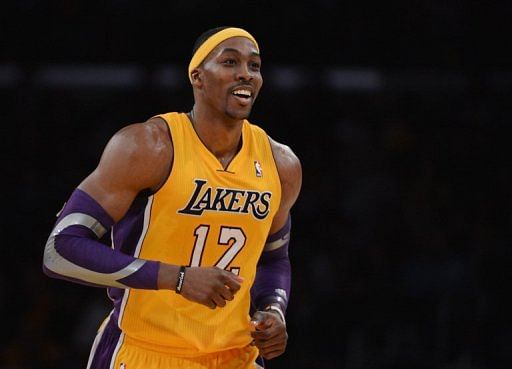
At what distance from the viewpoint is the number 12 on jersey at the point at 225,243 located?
376cm

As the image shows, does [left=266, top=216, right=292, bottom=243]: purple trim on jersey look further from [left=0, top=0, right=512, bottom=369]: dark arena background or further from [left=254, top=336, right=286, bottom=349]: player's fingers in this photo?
[left=0, top=0, right=512, bottom=369]: dark arena background

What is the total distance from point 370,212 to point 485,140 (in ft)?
4.16

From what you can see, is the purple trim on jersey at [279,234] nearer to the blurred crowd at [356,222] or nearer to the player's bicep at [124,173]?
the player's bicep at [124,173]

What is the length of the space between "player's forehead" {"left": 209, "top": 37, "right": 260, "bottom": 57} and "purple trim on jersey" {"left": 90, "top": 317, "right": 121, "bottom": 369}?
123 cm

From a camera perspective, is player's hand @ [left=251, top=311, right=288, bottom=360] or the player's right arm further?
player's hand @ [left=251, top=311, right=288, bottom=360]

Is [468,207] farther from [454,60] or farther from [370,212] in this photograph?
[454,60]

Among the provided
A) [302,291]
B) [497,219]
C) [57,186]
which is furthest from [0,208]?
[497,219]

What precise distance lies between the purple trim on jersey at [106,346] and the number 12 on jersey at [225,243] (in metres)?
0.46

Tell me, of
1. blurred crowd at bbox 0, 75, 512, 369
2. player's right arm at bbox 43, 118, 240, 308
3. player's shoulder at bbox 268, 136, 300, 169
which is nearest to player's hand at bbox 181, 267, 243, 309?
player's right arm at bbox 43, 118, 240, 308

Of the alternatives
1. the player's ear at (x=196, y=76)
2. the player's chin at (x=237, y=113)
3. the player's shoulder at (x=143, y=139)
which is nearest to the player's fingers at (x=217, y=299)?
the player's shoulder at (x=143, y=139)

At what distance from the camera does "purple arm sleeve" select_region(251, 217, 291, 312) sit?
4.16m

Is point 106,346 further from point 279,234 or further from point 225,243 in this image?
point 279,234

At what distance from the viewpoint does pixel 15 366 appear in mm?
7145

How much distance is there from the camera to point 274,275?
14.0 feet
